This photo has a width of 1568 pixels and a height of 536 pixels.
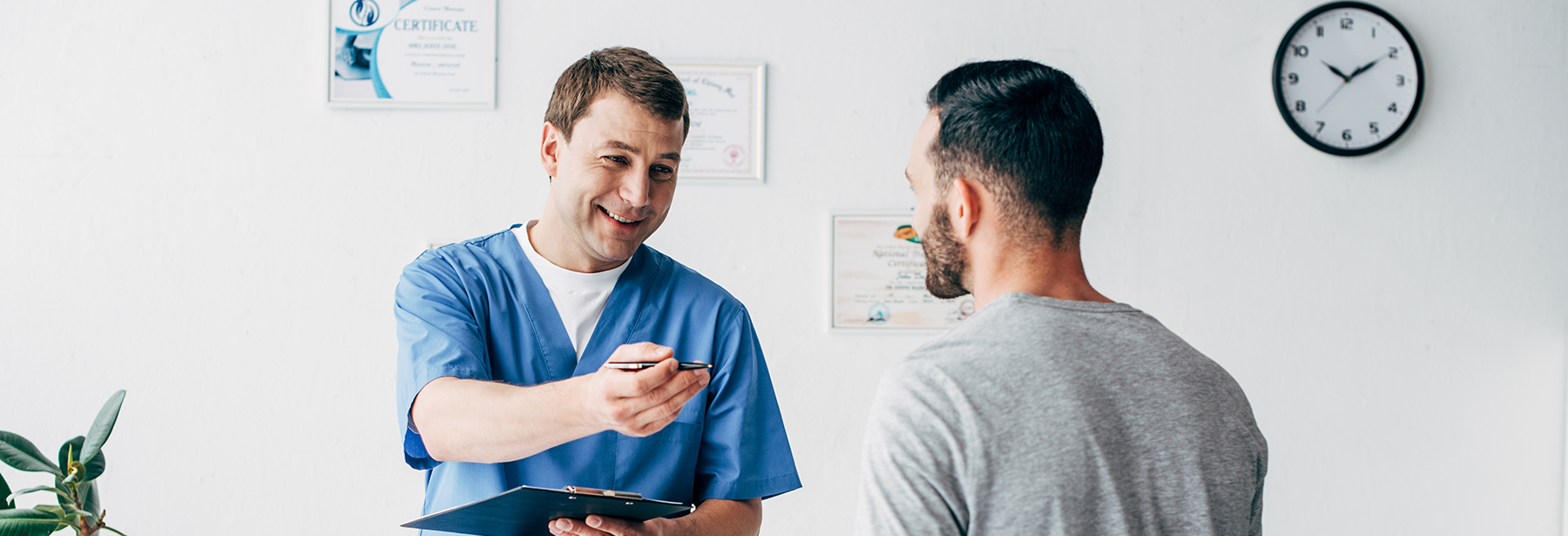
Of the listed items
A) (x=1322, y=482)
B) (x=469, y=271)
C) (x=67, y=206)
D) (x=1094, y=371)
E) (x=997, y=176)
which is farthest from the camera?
(x=1322, y=482)

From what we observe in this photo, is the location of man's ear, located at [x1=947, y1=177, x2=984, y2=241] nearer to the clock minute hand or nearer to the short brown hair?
the short brown hair

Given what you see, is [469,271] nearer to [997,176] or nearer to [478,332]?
[478,332]

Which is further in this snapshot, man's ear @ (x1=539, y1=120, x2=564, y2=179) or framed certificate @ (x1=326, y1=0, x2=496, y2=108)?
framed certificate @ (x1=326, y1=0, x2=496, y2=108)

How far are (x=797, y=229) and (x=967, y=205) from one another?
42.1 inches

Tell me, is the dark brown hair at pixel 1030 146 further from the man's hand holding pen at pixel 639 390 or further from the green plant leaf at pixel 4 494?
the green plant leaf at pixel 4 494

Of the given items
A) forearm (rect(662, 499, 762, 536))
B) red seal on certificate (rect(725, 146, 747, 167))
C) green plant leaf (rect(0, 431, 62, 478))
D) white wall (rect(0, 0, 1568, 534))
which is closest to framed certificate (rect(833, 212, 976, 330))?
white wall (rect(0, 0, 1568, 534))

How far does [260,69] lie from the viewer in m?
1.84

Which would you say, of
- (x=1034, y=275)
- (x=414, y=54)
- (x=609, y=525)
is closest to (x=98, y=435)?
(x=414, y=54)

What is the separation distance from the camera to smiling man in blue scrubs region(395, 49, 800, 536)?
44.1 inches

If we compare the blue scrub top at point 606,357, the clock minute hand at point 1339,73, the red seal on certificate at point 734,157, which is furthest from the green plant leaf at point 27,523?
the clock minute hand at point 1339,73

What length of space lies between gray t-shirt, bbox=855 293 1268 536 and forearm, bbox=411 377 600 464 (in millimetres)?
339

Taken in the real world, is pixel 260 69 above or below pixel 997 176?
above

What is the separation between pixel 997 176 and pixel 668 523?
2.03 ft

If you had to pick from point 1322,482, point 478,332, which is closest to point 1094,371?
point 478,332
